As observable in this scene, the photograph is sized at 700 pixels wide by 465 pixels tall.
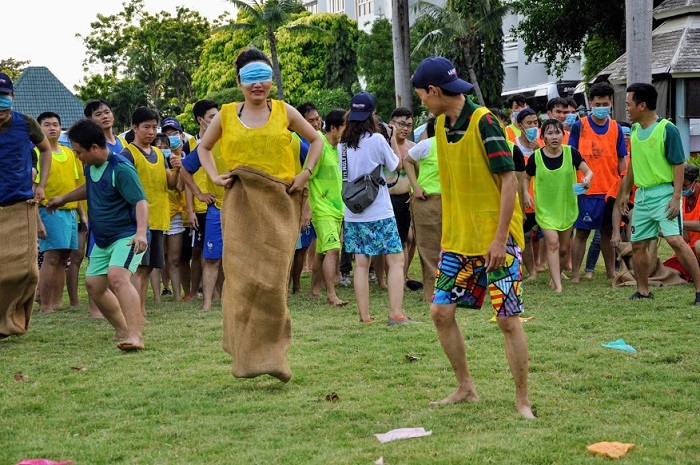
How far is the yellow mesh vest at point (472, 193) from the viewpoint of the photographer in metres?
5.89

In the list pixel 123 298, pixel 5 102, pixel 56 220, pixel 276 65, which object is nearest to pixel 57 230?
pixel 56 220

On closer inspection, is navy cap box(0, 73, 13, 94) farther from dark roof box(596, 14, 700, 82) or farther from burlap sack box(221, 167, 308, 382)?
dark roof box(596, 14, 700, 82)

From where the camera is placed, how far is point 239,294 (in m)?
6.99

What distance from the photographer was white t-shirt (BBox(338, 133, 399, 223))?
959cm

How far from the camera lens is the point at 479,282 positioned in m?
6.09

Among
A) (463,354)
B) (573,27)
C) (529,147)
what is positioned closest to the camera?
(463,354)

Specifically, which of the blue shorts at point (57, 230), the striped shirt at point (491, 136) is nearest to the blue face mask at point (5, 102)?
the blue shorts at point (57, 230)

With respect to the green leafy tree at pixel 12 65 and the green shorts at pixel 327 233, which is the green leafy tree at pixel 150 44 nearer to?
the green leafy tree at pixel 12 65

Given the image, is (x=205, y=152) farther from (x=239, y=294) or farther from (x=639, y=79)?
(x=639, y=79)

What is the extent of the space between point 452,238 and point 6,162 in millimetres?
4589

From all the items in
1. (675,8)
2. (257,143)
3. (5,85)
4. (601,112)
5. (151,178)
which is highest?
(675,8)

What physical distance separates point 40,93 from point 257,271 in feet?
110

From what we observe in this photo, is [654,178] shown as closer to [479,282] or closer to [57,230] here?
[479,282]

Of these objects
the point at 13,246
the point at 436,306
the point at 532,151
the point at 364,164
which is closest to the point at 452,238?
the point at 436,306
